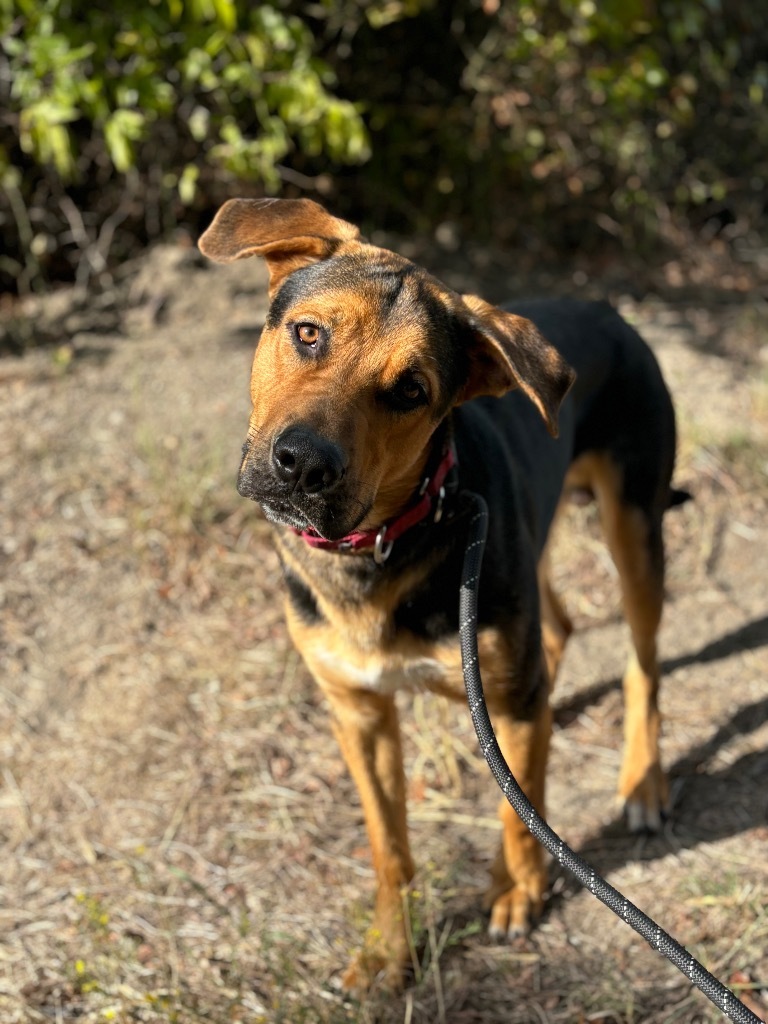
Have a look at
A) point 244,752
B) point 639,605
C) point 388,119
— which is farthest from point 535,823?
point 388,119

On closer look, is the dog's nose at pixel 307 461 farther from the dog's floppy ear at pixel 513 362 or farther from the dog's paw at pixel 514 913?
the dog's paw at pixel 514 913

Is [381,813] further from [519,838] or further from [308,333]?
[308,333]

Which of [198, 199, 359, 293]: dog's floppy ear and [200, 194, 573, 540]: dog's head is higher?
[198, 199, 359, 293]: dog's floppy ear

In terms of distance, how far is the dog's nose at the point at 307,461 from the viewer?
250 cm

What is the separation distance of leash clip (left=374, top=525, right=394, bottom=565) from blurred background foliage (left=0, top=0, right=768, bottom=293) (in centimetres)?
363

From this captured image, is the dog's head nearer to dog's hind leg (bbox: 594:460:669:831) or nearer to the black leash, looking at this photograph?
the black leash

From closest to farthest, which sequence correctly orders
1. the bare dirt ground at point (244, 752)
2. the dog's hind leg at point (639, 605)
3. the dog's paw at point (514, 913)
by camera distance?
the bare dirt ground at point (244, 752) < the dog's paw at point (514, 913) < the dog's hind leg at point (639, 605)

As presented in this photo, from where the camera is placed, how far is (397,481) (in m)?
→ 2.97

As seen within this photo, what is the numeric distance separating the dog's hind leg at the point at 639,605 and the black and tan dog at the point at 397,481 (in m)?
0.06

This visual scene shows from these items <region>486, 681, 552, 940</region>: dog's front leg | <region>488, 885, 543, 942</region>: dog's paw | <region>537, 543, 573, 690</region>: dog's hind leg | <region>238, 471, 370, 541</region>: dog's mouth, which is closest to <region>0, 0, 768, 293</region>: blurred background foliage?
<region>537, 543, 573, 690</region>: dog's hind leg

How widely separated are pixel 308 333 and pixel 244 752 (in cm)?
224

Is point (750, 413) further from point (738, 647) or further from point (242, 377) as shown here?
point (242, 377)

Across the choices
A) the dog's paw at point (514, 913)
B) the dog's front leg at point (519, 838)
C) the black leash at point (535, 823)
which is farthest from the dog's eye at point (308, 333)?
the dog's paw at point (514, 913)

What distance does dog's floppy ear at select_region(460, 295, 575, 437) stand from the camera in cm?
273
